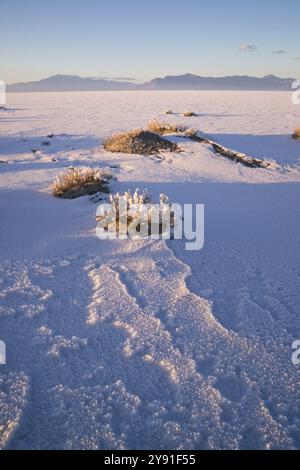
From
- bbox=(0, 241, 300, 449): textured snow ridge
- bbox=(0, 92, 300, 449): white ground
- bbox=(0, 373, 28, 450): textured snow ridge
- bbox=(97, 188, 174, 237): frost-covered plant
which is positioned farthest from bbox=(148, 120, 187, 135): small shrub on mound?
bbox=(0, 373, 28, 450): textured snow ridge

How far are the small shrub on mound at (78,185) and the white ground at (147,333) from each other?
0.29 meters

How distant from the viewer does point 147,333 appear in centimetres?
256

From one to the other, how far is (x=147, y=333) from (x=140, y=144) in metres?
7.28

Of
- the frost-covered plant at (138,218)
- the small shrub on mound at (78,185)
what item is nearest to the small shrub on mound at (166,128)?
the small shrub on mound at (78,185)

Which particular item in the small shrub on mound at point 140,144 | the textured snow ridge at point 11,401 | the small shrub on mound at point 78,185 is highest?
the small shrub on mound at point 140,144

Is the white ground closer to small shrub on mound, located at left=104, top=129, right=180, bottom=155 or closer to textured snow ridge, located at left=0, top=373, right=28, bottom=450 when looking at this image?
textured snow ridge, located at left=0, top=373, right=28, bottom=450

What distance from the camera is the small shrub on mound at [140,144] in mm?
8953

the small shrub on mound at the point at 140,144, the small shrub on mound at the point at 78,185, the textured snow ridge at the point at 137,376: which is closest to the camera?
the textured snow ridge at the point at 137,376

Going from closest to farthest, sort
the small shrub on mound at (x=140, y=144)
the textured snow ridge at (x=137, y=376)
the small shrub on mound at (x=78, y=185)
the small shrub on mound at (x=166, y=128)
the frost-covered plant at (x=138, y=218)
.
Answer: the textured snow ridge at (x=137, y=376)
the frost-covered plant at (x=138, y=218)
the small shrub on mound at (x=78, y=185)
the small shrub on mound at (x=140, y=144)
the small shrub on mound at (x=166, y=128)

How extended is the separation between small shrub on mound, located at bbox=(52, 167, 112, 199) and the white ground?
29cm

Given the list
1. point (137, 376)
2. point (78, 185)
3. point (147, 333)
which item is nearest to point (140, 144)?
point (78, 185)

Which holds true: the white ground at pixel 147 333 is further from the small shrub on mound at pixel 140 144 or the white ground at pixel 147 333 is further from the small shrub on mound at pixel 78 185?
the small shrub on mound at pixel 140 144

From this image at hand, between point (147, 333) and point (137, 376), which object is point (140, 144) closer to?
point (147, 333)
